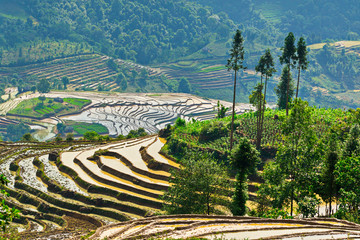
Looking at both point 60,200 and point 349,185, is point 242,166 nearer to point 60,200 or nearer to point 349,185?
point 349,185

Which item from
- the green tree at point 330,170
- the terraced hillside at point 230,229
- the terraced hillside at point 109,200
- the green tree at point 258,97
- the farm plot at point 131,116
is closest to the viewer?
the terraced hillside at point 230,229

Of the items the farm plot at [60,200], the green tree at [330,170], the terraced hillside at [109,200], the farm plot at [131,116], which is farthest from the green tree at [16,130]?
the green tree at [330,170]

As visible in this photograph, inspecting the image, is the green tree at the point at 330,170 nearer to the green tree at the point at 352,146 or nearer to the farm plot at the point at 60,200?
the green tree at the point at 352,146

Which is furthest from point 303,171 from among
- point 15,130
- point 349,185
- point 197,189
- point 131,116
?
point 15,130

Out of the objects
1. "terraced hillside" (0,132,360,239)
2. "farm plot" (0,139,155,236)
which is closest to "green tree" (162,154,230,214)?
"terraced hillside" (0,132,360,239)

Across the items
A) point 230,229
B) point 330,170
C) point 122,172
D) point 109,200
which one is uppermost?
point 330,170

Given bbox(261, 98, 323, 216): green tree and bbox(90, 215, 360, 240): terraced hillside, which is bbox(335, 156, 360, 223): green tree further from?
bbox(90, 215, 360, 240): terraced hillside

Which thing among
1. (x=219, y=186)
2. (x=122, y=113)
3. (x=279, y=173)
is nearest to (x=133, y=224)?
(x=219, y=186)
